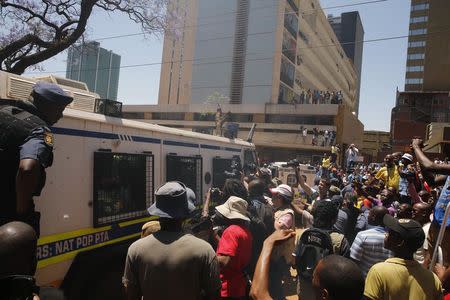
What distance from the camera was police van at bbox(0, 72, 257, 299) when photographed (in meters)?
3.36

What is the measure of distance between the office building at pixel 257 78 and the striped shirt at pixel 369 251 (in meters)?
32.7

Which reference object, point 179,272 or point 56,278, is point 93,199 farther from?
point 179,272

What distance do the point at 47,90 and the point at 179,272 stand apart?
1.69 metres

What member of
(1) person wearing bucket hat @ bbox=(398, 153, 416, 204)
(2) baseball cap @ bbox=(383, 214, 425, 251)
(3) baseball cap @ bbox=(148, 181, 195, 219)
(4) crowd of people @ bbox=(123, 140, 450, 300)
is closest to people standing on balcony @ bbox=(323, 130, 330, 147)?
(1) person wearing bucket hat @ bbox=(398, 153, 416, 204)

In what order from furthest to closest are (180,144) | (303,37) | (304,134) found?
1. (303,37)
2. (304,134)
3. (180,144)

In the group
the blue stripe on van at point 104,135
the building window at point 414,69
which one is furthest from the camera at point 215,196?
the building window at point 414,69

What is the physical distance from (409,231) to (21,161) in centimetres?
270

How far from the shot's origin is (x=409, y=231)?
257 centimetres

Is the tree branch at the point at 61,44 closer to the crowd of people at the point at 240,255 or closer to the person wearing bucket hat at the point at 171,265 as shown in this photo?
the crowd of people at the point at 240,255

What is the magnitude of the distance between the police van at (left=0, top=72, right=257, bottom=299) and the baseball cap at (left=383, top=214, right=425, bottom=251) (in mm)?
2802

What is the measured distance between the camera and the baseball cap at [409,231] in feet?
8.33

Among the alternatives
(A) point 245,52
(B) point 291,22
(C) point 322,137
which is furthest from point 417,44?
(C) point 322,137

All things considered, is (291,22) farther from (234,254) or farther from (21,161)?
(21,161)

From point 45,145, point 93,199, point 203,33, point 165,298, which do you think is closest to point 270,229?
point 93,199
